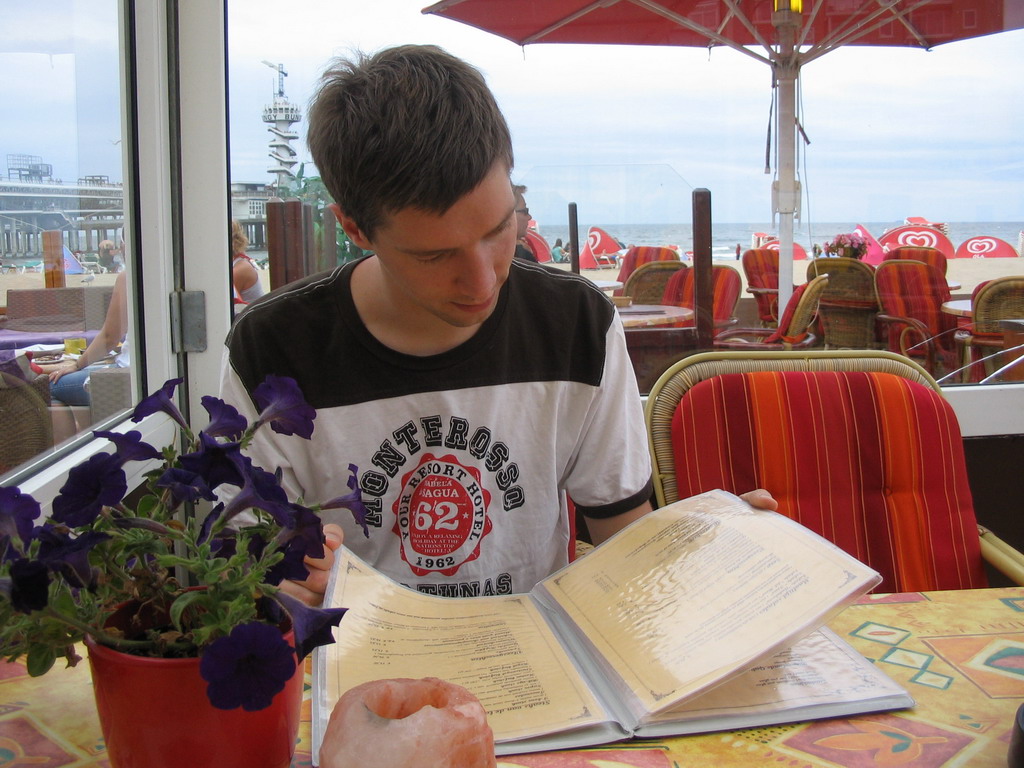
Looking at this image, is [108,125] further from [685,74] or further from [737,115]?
[737,115]

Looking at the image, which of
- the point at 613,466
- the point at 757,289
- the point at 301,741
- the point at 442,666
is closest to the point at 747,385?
the point at 613,466

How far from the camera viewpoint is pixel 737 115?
2.50 metres

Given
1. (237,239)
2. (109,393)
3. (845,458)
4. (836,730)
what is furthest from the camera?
(237,239)

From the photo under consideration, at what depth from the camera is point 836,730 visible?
724mm

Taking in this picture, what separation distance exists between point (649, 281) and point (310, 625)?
2.55 metres

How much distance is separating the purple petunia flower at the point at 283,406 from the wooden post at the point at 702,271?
211 cm

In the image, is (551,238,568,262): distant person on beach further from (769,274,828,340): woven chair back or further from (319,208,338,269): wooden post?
(319,208,338,269): wooden post

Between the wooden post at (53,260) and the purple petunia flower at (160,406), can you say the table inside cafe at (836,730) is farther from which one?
the wooden post at (53,260)

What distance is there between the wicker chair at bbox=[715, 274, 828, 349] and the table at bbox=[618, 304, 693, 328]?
0.51 ft

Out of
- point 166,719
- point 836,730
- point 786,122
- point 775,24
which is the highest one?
point 775,24

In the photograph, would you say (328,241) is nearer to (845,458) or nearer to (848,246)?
(845,458)

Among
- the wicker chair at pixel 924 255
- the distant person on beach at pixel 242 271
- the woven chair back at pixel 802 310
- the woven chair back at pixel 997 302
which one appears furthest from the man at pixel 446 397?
the wicker chair at pixel 924 255

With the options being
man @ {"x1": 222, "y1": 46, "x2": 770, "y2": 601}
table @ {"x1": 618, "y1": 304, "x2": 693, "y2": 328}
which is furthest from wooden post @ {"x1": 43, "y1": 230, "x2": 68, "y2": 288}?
table @ {"x1": 618, "y1": 304, "x2": 693, "y2": 328}

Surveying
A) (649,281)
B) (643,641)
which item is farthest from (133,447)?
(649,281)
